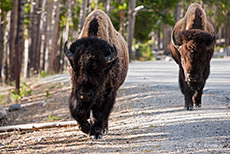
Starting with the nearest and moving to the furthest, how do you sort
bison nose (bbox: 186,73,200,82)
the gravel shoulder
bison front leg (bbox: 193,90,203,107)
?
the gravel shoulder
bison nose (bbox: 186,73,200,82)
bison front leg (bbox: 193,90,203,107)

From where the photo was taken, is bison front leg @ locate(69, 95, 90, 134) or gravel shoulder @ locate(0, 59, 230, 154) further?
bison front leg @ locate(69, 95, 90, 134)

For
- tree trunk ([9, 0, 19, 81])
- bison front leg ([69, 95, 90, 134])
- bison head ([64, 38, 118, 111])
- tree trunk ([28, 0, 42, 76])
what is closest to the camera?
bison head ([64, 38, 118, 111])

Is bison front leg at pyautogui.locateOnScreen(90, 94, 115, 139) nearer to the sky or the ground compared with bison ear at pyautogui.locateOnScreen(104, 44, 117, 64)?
nearer to the ground

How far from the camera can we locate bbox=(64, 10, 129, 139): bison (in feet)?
20.6

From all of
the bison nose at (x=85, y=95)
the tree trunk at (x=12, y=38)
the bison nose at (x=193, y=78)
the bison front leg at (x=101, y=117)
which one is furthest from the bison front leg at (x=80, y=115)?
the tree trunk at (x=12, y=38)

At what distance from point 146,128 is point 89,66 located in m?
1.85

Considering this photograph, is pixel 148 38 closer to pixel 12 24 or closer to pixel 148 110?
pixel 12 24

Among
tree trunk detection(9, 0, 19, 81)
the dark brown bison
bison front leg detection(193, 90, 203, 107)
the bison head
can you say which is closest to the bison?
the bison head

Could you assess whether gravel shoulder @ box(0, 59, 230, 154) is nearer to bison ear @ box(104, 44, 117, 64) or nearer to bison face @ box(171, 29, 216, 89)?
bison face @ box(171, 29, 216, 89)

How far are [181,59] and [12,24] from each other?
15425 mm

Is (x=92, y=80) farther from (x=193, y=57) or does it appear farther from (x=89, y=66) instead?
(x=193, y=57)

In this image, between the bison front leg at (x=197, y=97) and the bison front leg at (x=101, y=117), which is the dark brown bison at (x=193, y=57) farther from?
the bison front leg at (x=101, y=117)

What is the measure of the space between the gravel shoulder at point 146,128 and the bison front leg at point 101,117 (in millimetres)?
140

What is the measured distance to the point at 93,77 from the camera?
20.7 feet
